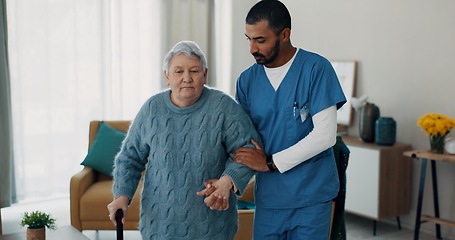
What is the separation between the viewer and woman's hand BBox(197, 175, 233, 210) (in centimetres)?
181

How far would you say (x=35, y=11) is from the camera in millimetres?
4809

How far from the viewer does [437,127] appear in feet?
12.4

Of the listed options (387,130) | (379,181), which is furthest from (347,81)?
(379,181)

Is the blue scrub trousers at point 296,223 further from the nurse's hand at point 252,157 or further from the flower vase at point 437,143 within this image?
the flower vase at point 437,143

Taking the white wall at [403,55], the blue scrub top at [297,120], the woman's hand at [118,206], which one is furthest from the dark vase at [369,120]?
the woman's hand at [118,206]

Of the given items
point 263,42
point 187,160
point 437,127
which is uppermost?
point 263,42

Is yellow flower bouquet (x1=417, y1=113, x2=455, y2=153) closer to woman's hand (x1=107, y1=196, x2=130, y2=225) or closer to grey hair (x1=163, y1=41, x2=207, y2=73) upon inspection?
grey hair (x1=163, y1=41, x2=207, y2=73)

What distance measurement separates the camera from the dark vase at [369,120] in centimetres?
436

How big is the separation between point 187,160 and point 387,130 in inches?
106

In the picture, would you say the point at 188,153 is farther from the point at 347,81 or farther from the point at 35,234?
the point at 347,81

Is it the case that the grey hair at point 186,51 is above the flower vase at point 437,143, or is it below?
above

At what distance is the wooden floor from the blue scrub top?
231 centimetres

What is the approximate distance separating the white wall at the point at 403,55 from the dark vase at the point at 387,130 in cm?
20

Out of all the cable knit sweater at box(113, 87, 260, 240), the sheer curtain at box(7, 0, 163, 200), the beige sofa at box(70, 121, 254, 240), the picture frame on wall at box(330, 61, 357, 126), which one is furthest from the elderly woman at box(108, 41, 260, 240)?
the sheer curtain at box(7, 0, 163, 200)
